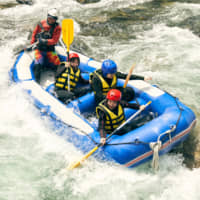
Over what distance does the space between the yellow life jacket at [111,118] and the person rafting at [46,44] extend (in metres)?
2.05

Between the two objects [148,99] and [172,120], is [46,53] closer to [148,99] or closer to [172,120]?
[148,99]

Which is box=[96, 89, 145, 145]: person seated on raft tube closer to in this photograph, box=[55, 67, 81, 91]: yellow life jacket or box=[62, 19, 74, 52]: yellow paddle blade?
box=[55, 67, 81, 91]: yellow life jacket

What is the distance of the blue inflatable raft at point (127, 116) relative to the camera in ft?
12.2

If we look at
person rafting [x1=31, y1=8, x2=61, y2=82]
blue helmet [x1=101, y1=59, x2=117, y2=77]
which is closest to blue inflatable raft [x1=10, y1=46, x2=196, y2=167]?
person rafting [x1=31, y1=8, x2=61, y2=82]

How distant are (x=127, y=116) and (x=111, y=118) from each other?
24.5 inches

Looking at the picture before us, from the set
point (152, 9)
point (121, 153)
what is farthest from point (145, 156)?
point (152, 9)

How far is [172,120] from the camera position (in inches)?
156

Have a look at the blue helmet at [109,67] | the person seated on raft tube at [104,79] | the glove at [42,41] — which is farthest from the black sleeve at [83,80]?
the glove at [42,41]

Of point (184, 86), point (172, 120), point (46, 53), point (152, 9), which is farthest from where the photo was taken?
point (152, 9)

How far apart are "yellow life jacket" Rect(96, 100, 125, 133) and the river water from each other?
508mm

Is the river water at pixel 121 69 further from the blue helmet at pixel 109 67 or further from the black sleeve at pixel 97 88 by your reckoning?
the blue helmet at pixel 109 67

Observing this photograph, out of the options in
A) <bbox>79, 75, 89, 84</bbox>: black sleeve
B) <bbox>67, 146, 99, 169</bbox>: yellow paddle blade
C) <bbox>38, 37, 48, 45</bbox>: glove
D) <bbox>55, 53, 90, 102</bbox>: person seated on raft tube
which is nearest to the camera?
<bbox>67, 146, 99, 169</bbox>: yellow paddle blade

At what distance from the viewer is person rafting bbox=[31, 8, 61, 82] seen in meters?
5.50

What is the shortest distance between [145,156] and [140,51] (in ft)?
14.5
